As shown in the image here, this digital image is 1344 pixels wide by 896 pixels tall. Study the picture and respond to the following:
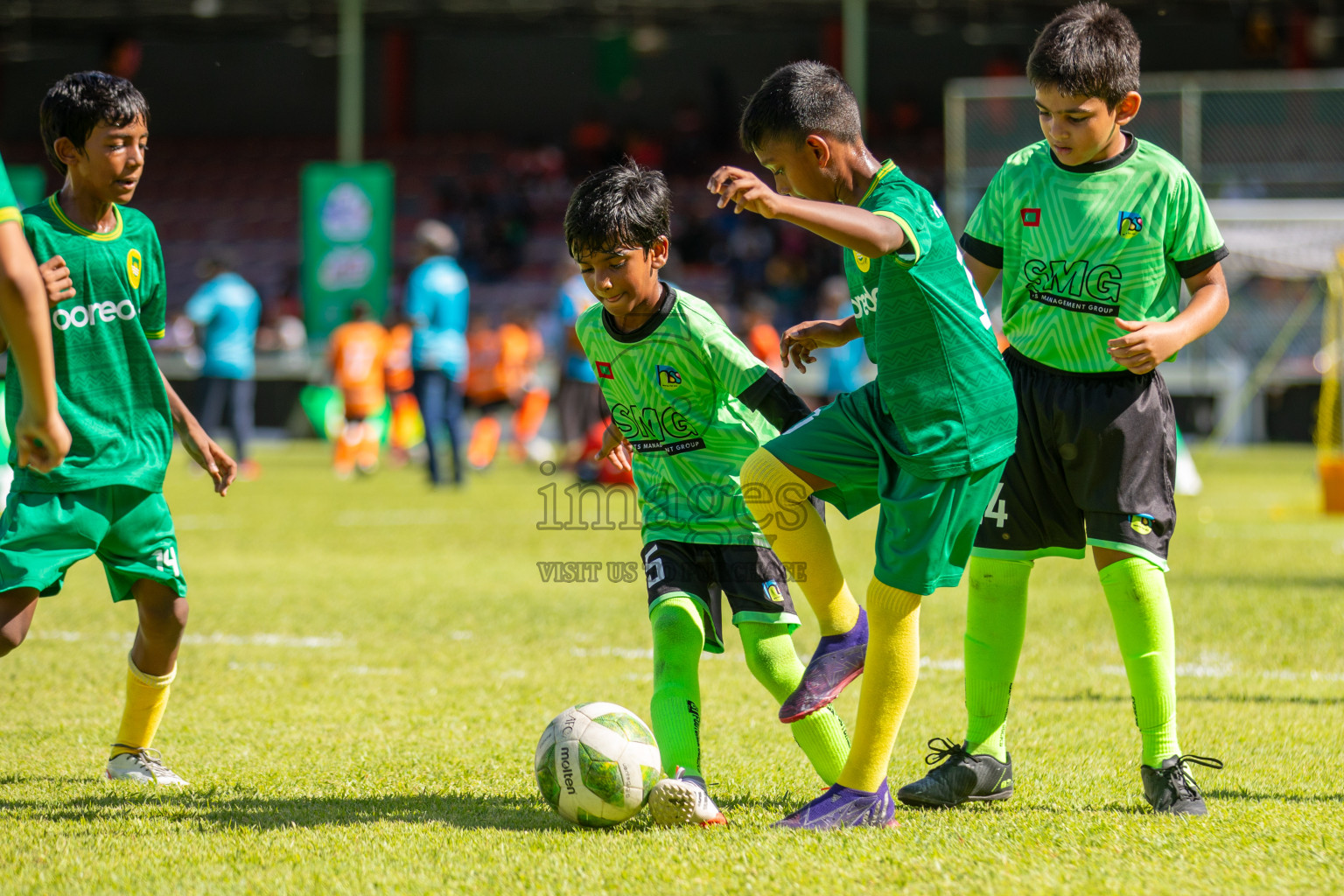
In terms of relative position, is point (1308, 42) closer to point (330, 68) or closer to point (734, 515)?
point (330, 68)

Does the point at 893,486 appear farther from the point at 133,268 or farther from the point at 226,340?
the point at 226,340

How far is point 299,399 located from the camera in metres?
22.2

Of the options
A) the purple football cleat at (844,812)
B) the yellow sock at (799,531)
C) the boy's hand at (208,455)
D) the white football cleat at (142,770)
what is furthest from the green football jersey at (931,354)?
the white football cleat at (142,770)

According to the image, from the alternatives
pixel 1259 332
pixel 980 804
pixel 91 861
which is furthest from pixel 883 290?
pixel 1259 332

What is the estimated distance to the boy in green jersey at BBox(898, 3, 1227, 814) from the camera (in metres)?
3.48

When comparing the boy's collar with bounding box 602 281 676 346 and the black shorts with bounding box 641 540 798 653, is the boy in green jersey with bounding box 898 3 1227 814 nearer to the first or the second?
the black shorts with bounding box 641 540 798 653

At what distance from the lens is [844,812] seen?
10.6ft

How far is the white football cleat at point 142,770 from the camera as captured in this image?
376 centimetres

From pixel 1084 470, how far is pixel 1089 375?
9.5 inches

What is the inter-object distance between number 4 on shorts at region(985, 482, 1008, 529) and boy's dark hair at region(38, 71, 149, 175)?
2.40m

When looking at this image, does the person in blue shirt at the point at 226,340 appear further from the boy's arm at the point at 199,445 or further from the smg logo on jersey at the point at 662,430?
the smg logo on jersey at the point at 662,430

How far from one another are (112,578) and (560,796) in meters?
1.36

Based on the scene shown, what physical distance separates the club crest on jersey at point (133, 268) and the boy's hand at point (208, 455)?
15.5 inches

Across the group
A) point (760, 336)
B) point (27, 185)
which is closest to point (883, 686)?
point (760, 336)
